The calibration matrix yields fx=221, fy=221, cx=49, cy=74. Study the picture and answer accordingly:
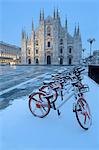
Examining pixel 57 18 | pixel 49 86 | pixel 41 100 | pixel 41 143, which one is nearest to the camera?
pixel 41 143

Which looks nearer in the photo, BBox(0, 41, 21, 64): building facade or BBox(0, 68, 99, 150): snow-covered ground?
BBox(0, 68, 99, 150): snow-covered ground

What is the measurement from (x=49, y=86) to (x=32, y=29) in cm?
7831

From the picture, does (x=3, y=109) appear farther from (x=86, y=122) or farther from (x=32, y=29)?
(x=32, y=29)

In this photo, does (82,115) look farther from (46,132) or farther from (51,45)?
(51,45)

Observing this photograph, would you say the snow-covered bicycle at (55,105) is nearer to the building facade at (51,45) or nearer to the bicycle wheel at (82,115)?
the bicycle wheel at (82,115)

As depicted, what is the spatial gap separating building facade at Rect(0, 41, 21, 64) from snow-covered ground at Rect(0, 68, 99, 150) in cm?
8163

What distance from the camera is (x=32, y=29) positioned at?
81.8m

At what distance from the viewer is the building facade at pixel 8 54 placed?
91.2 m

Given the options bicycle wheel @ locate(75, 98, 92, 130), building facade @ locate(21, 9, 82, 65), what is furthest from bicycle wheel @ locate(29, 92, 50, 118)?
building facade @ locate(21, 9, 82, 65)

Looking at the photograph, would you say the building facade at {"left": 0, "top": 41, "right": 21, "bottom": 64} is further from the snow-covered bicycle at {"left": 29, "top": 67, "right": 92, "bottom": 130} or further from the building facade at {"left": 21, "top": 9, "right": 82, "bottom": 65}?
the snow-covered bicycle at {"left": 29, "top": 67, "right": 92, "bottom": 130}

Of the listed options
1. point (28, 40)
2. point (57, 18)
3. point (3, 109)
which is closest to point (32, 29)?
point (28, 40)

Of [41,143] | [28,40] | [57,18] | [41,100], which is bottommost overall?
[41,143]

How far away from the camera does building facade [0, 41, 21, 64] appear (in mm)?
91213

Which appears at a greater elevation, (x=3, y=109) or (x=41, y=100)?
(x=41, y=100)
